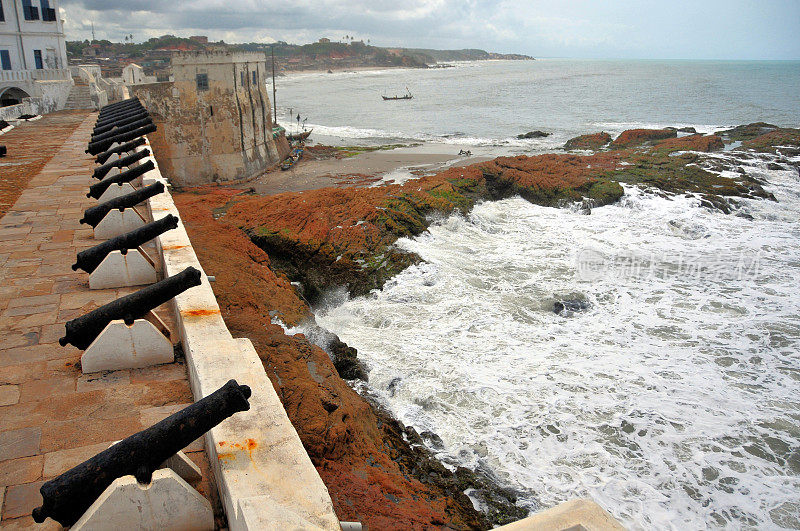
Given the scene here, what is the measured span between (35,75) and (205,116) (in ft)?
32.2

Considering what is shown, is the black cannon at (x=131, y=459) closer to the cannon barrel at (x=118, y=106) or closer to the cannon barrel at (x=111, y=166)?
the cannon barrel at (x=111, y=166)

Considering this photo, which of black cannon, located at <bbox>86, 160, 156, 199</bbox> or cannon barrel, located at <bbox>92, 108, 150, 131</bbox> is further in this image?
cannon barrel, located at <bbox>92, 108, 150, 131</bbox>

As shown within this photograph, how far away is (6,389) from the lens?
4.73m

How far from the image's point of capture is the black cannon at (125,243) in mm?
6164

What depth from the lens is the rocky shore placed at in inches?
220

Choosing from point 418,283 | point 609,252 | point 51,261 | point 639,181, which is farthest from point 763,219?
point 51,261

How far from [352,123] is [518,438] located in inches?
1752

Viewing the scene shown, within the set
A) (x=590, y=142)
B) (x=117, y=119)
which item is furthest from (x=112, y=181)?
(x=590, y=142)

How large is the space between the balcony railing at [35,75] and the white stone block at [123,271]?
2519cm

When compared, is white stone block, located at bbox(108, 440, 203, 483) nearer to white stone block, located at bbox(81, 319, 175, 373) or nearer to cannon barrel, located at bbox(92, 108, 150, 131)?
white stone block, located at bbox(81, 319, 175, 373)

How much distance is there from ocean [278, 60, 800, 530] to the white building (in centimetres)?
2183

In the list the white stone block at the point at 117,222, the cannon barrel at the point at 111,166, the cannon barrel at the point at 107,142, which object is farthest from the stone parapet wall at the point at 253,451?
the cannon barrel at the point at 107,142

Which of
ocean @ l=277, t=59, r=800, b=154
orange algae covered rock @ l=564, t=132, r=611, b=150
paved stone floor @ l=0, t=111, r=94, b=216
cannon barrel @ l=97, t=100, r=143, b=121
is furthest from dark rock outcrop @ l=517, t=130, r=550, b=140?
paved stone floor @ l=0, t=111, r=94, b=216

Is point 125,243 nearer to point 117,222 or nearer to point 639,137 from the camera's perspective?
point 117,222
